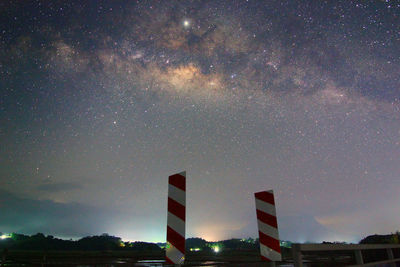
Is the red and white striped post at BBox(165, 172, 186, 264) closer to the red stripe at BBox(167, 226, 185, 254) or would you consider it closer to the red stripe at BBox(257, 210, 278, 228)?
the red stripe at BBox(167, 226, 185, 254)

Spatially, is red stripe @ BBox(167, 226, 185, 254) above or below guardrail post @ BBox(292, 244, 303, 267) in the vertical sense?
above

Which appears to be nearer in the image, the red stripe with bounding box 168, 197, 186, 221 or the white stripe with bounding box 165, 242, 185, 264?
the white stripe with bounding box 165, 242, 185, 264

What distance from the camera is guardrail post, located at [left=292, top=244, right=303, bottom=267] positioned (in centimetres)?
253

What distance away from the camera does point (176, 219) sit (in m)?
3.39

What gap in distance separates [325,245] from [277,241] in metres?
0.76

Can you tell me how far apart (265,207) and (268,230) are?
0.33 metres

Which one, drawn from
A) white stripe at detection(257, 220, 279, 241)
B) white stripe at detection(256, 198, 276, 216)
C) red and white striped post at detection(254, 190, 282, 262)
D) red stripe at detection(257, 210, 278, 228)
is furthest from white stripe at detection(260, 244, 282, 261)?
white stripe at detection(256, 198, 276, 216)

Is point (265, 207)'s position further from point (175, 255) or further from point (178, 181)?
point (175, 255)

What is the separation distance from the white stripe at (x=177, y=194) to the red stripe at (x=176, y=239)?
0.37 meters

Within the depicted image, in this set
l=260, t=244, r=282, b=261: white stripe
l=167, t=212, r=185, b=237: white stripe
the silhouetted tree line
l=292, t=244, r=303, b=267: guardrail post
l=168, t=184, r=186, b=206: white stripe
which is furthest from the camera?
the silhouetted tree line

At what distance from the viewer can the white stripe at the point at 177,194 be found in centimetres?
346

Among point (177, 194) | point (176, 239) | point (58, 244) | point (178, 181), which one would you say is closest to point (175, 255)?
point (176, 239)

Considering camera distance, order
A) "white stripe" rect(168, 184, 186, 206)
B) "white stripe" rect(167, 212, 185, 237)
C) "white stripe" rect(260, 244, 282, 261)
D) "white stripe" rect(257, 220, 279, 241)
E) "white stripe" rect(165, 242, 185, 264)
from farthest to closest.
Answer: "white stripe" rect(257, 220, 279, 241), "white stripe" rect(260, 244, 282, 261), "white stripe" rect(168, 184, 186, 206), "white stripe" rect(167, 212, 185, 237), "white stripe" rect(165, 242, 185, 264)

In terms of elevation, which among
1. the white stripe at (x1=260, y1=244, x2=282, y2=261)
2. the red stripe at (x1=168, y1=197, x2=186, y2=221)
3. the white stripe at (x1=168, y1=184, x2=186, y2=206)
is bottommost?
the white stripe at (x1=260, y1=244, x2=282, y2=261)
